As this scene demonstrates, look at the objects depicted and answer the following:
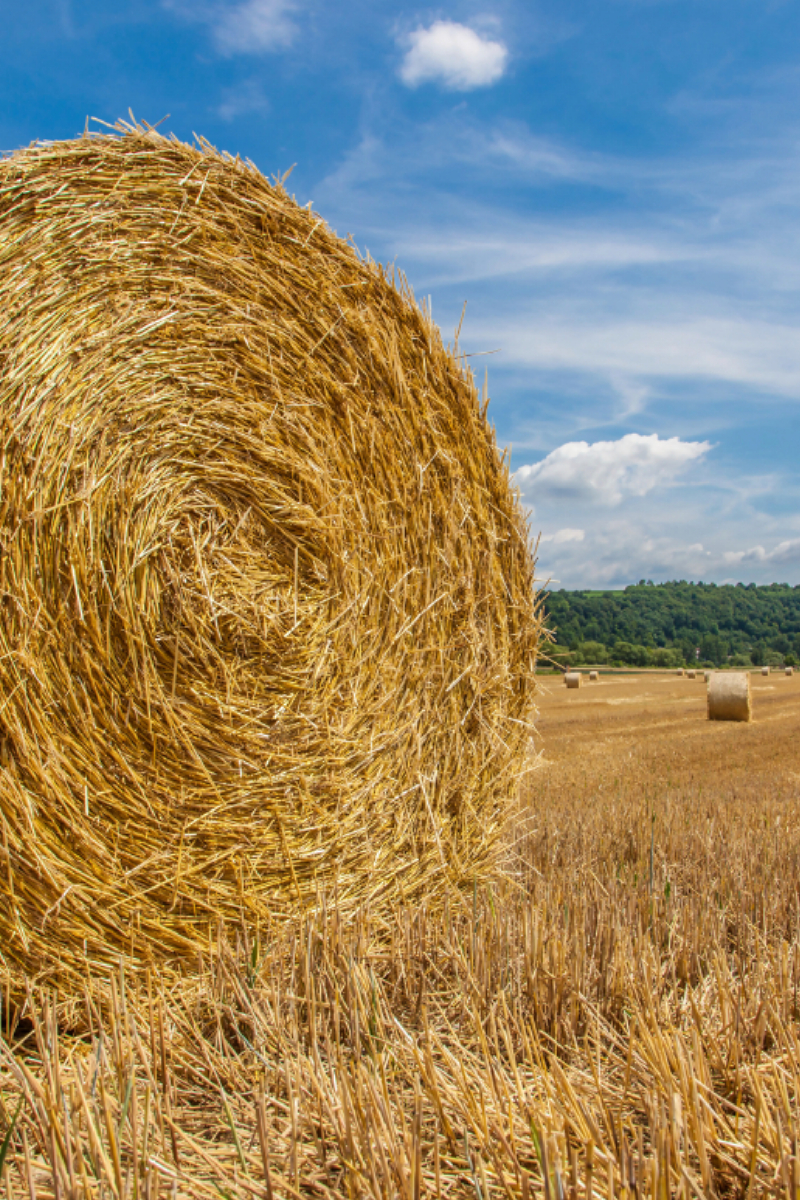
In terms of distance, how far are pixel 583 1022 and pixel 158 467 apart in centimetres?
229

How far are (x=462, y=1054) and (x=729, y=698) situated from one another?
14286 millimetres

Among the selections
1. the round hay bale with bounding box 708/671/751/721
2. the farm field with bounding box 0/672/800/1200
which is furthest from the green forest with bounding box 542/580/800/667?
the farm field with bounding box 0/672/800/1200

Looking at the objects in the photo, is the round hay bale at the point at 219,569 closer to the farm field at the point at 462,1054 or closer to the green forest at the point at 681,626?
the farm field at the point at 462,1054

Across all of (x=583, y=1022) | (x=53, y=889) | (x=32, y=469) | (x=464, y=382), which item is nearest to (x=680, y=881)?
(x=583, y=1022)

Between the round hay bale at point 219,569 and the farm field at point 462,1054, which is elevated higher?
the round hay bale at point 219,569

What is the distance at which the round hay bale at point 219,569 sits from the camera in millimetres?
2756

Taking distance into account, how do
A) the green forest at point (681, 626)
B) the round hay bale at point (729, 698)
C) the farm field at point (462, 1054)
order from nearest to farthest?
the farm field at point (462, 1054) < the round hay bale at point (729, 698) < the green forest at point (681, 626)

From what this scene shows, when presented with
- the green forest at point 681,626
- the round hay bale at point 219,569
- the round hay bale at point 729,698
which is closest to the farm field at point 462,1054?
the round hay bale at point 219,569

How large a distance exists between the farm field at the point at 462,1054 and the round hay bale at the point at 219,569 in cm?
29

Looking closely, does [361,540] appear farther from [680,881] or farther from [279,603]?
[680,881]

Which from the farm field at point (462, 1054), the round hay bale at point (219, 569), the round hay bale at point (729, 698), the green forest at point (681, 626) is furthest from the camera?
the green forest at point (681, 626)

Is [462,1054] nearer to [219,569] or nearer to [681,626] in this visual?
[219,569]

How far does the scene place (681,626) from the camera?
267 ft

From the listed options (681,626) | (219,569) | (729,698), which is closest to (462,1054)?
(219,569)
